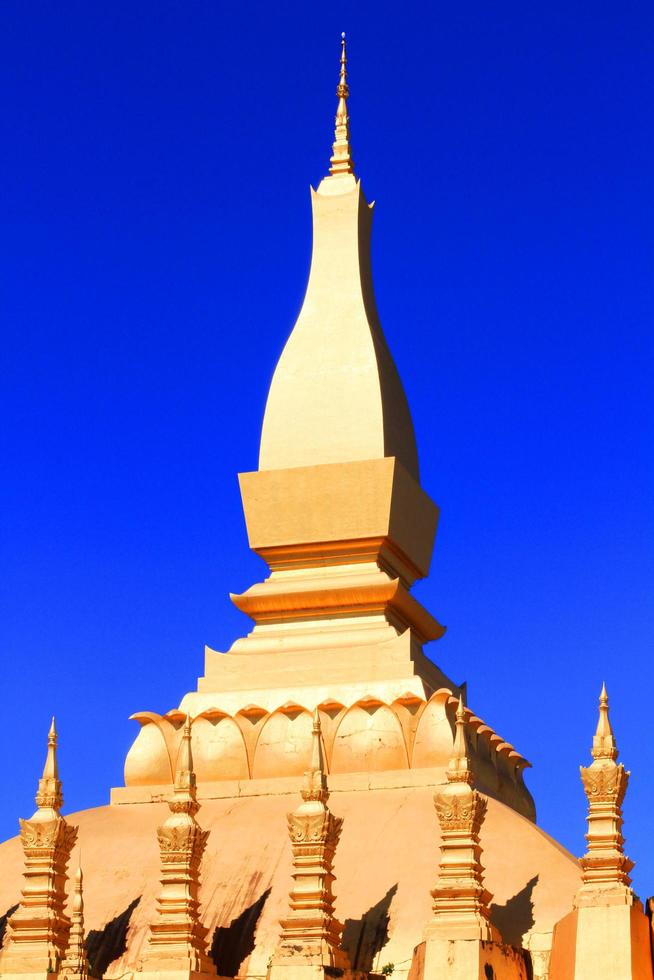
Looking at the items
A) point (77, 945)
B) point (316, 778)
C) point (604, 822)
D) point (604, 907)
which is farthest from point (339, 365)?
point (604, 907)

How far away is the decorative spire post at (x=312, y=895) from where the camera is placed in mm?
24812

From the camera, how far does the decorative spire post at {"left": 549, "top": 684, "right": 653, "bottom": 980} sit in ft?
81.6

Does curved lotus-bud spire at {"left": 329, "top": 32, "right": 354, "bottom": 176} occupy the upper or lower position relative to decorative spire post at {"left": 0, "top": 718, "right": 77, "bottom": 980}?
upper

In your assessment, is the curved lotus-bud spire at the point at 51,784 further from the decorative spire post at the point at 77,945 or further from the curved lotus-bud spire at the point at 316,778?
the curved lotus-bud spire at the point at 316,778

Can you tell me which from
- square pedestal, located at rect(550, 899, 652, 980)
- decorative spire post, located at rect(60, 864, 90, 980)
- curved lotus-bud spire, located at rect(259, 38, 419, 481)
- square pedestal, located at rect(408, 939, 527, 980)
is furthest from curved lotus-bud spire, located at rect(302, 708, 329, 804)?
curved lotus-bud spire, located at rect(259, 38, 419, 481)

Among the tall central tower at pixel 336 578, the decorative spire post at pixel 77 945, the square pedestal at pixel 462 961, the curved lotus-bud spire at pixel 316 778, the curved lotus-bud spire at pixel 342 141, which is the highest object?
the curved lotus-bud spire at pixel 342 141

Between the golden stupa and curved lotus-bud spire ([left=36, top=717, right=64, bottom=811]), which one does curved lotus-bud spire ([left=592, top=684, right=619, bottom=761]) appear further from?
curved lotus-bud spire ([left=36, top=717, right=64, bottom=811])

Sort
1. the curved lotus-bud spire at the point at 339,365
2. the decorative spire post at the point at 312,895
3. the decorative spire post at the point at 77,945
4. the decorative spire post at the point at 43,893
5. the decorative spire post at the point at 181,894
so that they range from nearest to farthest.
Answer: the decorative spire post at the point at 312,895, the decorative spire post at the point at 181,894, the decorative spire post at the point at 77,945, the decorative spire post at the point at 43,893, the curved lotus-bud spire at the point at 339,365

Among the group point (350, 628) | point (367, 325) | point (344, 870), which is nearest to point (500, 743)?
point (350, 628)

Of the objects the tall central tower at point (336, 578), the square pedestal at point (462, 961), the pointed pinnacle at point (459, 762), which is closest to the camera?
the square pedestal at point (462, 961)

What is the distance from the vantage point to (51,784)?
27.7 metres

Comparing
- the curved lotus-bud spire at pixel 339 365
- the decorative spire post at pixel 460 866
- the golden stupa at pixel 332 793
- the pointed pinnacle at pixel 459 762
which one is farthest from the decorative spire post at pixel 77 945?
the curved lotus-bud spire at pixel 339 365

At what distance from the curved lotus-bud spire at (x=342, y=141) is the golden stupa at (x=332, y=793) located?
39 mm

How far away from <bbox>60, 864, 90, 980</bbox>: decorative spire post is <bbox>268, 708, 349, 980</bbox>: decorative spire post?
2650 mm
